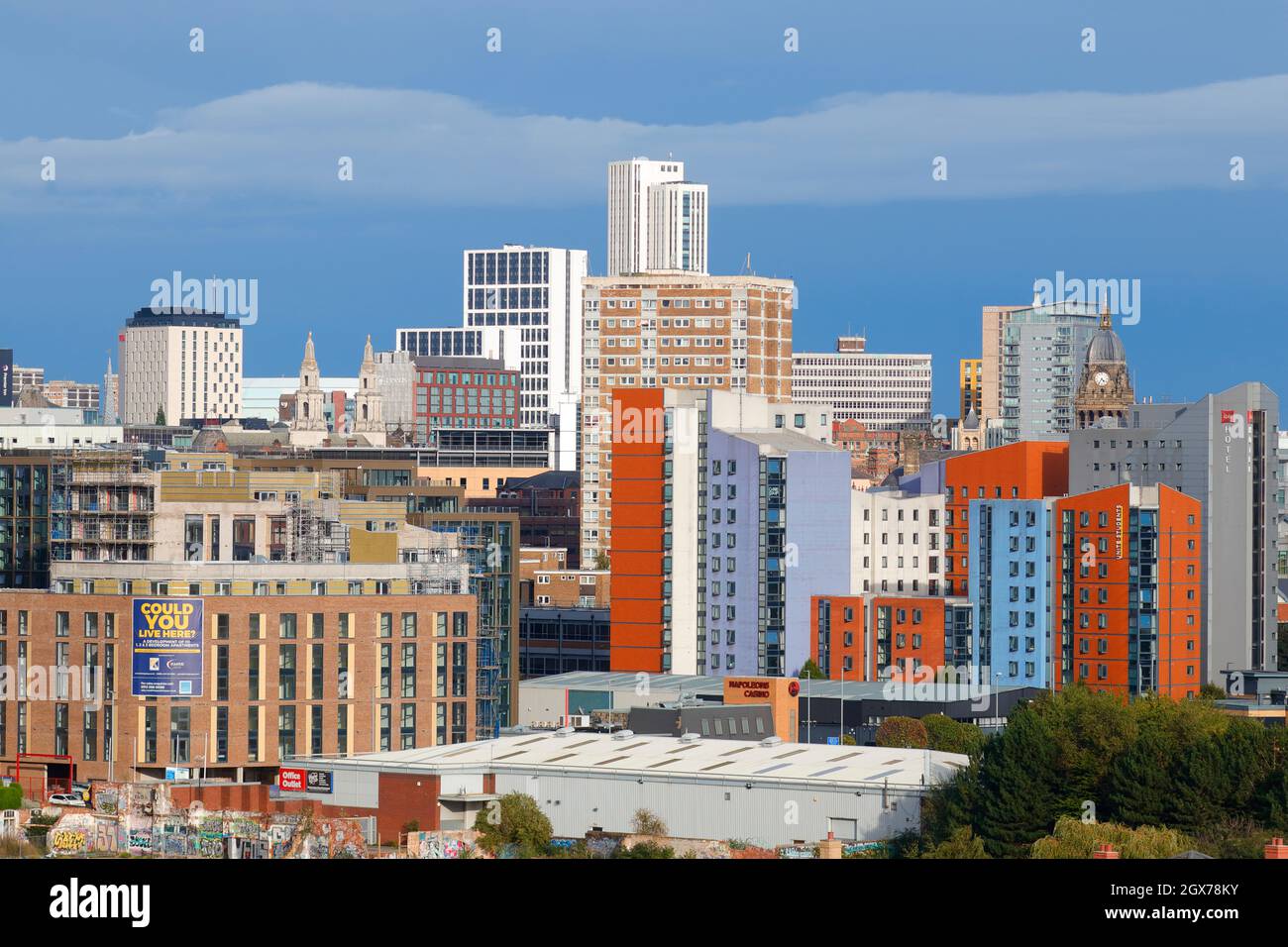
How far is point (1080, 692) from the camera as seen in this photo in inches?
3155

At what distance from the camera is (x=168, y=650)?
8112cm

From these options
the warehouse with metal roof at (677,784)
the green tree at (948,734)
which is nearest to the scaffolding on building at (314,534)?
the warehouse with metal roof at (677,784)

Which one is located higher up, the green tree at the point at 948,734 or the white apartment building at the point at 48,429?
the white apartment building at the point at 48,429

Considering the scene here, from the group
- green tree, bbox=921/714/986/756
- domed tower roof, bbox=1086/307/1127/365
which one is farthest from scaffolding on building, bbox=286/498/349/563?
domed tower roof, bbox=1086/307/1127/365

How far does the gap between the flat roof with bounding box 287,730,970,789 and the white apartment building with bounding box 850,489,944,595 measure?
47.0 m

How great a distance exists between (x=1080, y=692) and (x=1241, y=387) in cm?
3983

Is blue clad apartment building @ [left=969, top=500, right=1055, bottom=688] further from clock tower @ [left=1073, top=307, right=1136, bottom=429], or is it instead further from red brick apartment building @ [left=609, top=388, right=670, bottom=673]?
clock tower @ [left=1073, top=307, right=1136, bottom=429]

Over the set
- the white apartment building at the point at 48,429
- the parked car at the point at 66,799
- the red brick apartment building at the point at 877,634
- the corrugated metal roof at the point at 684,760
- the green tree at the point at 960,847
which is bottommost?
the parked car at the point at 66,799

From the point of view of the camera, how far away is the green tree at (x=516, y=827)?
6438 centimetres

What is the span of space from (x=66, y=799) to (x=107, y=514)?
65.2 ft

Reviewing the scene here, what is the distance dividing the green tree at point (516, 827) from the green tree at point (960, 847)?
36.5 ft

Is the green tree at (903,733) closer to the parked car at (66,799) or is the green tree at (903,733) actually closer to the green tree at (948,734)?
the green tree at (948,734)

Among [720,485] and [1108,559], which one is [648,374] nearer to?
[720,485]
